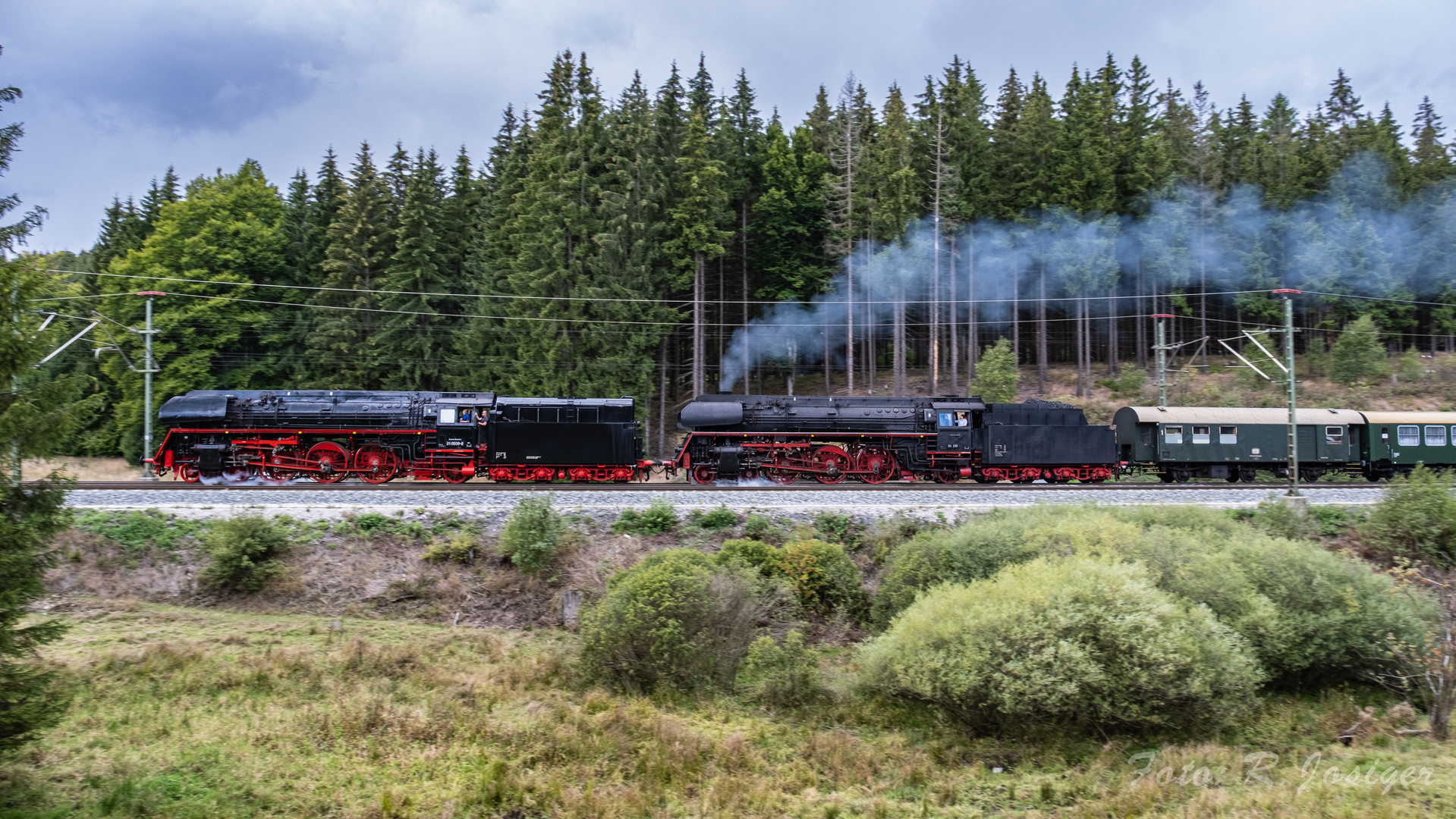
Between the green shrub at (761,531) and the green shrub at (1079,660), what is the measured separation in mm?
6536

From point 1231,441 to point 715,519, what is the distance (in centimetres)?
2065

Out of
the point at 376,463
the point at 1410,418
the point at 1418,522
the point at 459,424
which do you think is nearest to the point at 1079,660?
the point at 1418,522

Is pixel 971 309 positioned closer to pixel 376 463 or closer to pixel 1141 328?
pixel 1141 328

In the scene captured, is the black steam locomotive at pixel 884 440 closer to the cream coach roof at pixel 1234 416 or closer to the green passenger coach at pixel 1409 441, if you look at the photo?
the cream coach roof at pixel 1234 416

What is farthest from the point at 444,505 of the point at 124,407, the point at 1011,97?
the point at 1011,97

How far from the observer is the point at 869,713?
12.3 metres

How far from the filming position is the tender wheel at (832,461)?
80.3ft

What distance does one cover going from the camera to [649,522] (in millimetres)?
18594

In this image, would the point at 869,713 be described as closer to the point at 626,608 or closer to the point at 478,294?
the point at 626,608

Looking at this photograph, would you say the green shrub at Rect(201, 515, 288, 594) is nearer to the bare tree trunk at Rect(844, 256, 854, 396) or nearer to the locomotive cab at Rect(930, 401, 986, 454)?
the locomotive cab at Rect(930, 401, 986, 454)

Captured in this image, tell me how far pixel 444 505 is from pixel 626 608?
828 centimetres

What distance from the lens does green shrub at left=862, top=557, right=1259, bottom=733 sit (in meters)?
10.8

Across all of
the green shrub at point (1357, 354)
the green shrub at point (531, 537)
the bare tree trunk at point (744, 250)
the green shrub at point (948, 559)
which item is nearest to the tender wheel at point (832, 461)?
the green shrub at point (948, 559)

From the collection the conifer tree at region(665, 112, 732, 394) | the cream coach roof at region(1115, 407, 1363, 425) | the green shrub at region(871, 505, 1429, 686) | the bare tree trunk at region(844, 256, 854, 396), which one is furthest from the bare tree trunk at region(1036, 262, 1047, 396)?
the green shrub at region(871, 505, 1429, 686)
